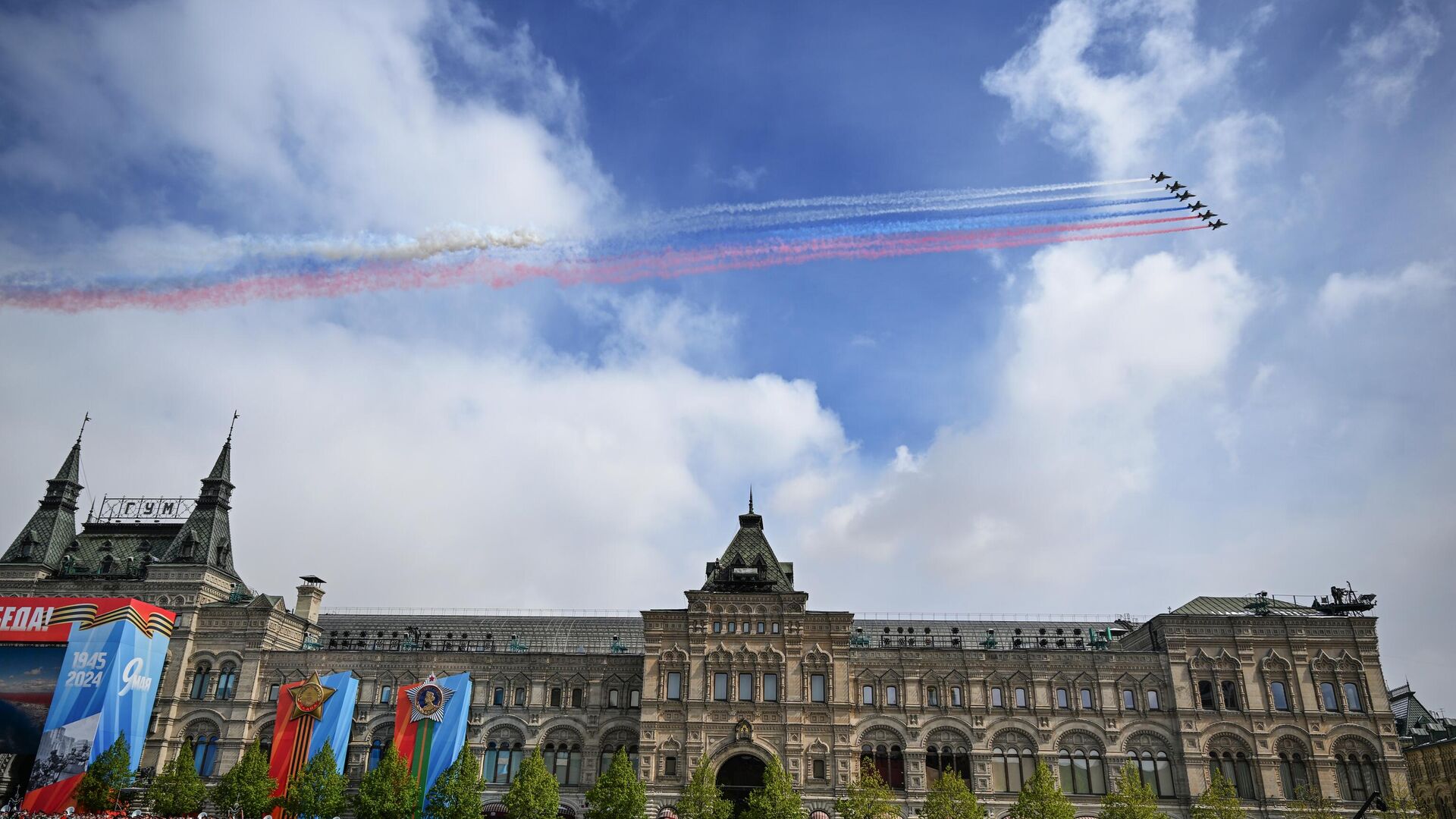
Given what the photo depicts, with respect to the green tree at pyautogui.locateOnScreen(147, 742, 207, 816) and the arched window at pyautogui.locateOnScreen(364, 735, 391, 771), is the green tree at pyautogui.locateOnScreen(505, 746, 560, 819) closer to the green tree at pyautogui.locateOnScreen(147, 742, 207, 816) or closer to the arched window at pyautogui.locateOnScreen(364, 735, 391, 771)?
the arched window at pyautogui.locateOnScreen(364, 735, 391, 771)

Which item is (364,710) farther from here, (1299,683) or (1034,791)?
(1299,683)

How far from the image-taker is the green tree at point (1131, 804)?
61.4m

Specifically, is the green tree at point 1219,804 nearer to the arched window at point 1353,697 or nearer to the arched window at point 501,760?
the arched window at point 1353,697

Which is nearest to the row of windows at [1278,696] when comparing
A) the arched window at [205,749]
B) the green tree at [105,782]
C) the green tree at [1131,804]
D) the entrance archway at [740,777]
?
the green tree at [1131,804]

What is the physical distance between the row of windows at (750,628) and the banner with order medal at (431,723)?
2117 centimetres

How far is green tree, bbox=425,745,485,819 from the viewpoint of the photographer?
67125 millimetres

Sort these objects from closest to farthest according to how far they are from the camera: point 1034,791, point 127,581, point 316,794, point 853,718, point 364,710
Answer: point 1034,791
point 316,794
point 853,718
point 364,710
point 127,581

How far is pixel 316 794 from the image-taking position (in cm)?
6950

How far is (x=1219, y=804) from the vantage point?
62719 mm

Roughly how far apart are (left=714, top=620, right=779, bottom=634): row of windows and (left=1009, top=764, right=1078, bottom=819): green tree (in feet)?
72.1

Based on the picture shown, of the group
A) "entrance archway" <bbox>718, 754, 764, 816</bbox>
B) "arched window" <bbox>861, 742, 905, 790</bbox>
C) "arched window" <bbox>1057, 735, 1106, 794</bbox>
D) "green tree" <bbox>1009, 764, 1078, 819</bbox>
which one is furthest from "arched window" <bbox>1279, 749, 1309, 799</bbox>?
"entrance archway" <bbox>718, 754, 764, 816</bbox>

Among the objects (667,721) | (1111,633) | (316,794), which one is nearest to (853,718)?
(667,721)

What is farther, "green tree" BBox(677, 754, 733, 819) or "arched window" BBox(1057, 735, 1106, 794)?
"arched window" BBox(1057, 735, 1106, 794)

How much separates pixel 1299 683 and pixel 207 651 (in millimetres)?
89009
